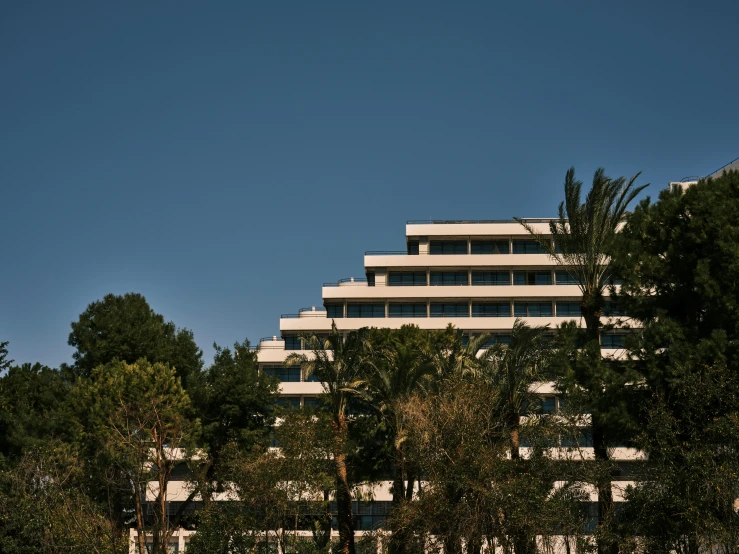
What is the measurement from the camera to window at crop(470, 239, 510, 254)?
7669cm

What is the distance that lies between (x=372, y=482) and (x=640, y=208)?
21009 mm

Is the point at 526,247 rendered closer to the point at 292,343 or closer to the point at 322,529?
the point at 292,343

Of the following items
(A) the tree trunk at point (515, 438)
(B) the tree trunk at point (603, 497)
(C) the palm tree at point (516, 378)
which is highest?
(C) the palm tree at point (516, 378)

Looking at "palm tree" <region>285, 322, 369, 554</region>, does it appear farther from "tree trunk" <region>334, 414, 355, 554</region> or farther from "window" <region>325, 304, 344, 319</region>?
"window" <region>325, 304, 344, 319</region>

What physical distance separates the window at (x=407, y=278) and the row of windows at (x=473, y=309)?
197cm

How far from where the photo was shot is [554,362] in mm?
33469

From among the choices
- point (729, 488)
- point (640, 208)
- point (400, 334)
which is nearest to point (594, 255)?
point (640, 208)

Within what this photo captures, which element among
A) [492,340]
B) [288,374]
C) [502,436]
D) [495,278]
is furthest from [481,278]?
[502,436]

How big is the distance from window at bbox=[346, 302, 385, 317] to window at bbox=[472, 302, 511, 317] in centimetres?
752

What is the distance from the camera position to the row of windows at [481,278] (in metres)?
75.5

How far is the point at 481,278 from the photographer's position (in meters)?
75.8

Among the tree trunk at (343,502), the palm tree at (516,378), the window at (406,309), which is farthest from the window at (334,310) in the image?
the palm tree at (516,378)

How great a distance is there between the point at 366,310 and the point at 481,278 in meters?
9.80

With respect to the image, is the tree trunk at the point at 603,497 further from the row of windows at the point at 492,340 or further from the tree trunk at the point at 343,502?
the row of windows at the point at 492,340
